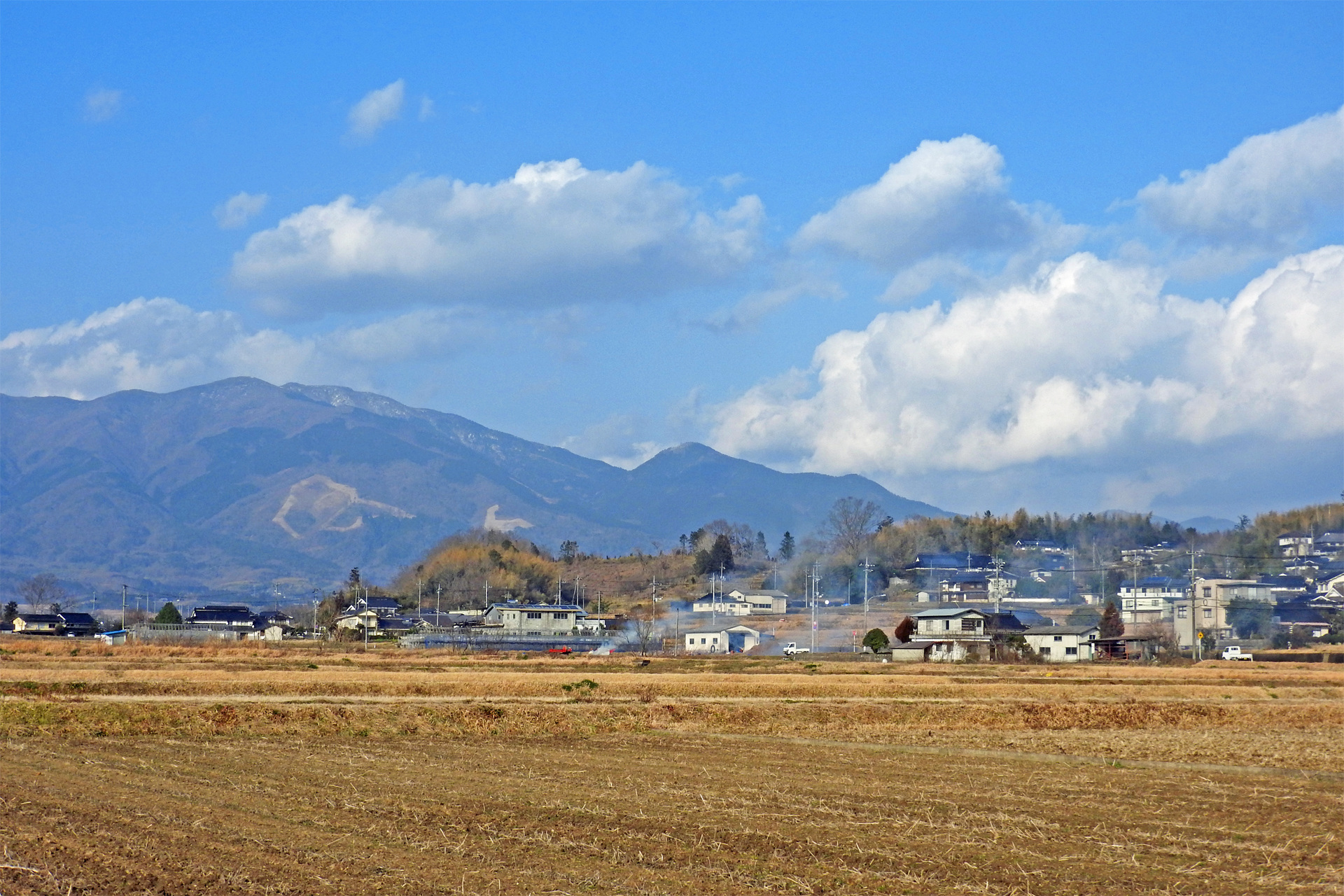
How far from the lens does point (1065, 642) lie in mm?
85750

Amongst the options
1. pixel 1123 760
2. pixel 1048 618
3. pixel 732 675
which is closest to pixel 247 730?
pixel 1123 760

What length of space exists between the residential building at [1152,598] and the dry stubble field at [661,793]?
74.8m

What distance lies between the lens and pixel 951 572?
152875 millimetres

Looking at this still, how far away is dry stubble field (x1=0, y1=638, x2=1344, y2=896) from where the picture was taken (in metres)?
12.7

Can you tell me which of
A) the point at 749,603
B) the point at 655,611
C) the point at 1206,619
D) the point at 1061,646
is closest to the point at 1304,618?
the point at 1206,619

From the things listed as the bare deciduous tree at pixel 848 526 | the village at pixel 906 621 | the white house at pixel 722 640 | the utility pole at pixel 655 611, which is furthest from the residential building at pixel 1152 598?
the bare deciduous tree at pixel 848 526

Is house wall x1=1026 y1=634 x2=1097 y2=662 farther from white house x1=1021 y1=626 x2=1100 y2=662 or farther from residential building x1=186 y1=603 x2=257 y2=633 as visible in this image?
residential building x1=186 y1=603 x2=257 y2=633

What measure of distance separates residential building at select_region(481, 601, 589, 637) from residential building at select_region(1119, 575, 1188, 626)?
51071 millimetres

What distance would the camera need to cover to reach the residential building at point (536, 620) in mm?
119312

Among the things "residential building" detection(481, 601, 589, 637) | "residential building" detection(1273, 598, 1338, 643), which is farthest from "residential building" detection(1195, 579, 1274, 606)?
"residential building" detection(481, 601, 589, 637)

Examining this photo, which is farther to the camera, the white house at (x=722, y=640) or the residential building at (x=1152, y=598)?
the residential building at (x=1152, y=598)

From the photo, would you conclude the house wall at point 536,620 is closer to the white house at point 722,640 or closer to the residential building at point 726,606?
the residential building at point 726,606

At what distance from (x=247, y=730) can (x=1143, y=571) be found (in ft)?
439

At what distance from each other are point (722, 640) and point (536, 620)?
25244mm
